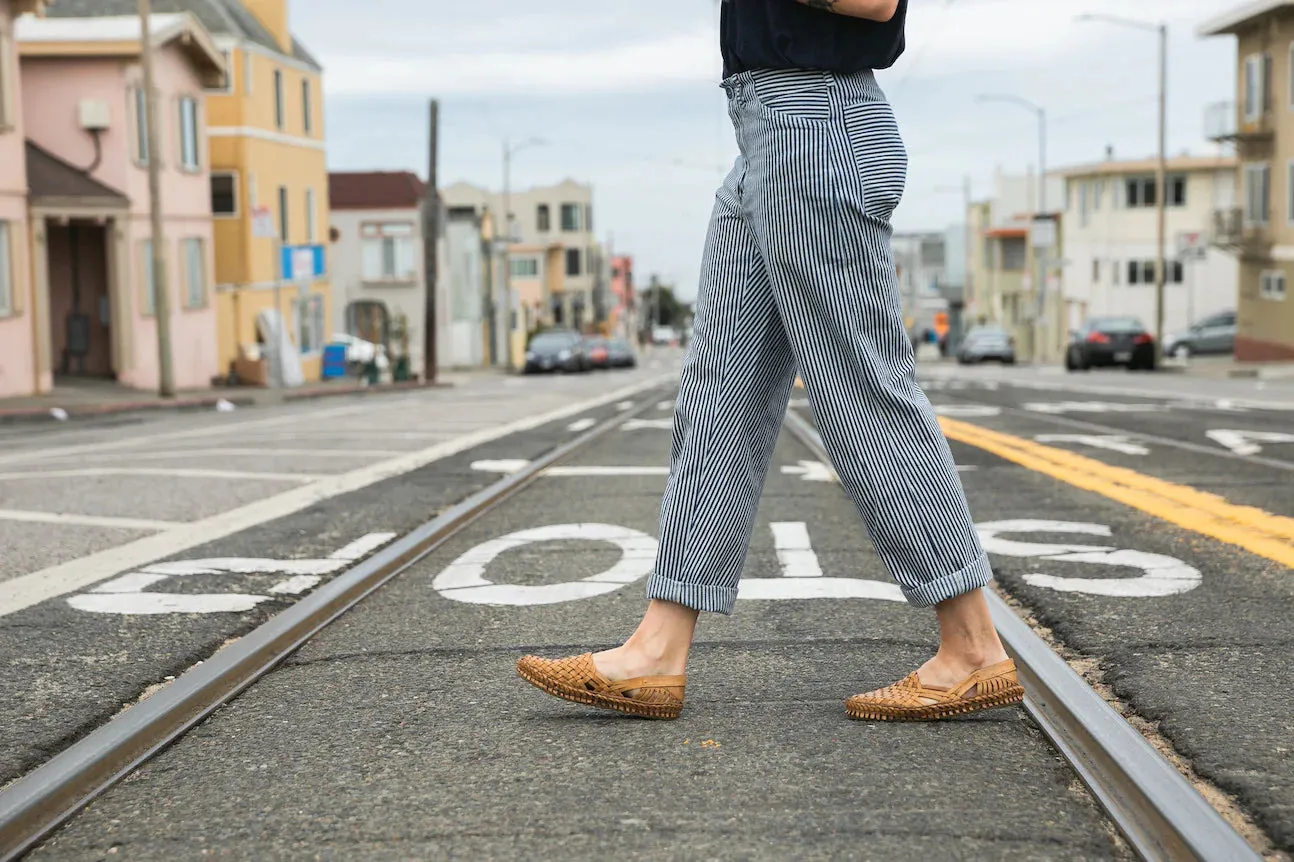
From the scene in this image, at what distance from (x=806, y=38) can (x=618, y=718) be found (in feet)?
4.90

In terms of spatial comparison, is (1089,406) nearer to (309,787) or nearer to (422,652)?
(422,652)

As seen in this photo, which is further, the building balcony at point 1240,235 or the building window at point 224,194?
the building balcony at point 1240,235

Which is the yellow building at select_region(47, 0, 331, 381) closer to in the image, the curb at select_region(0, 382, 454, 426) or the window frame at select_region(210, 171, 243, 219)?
the window frame at select_region(210, 171, 243, 219)

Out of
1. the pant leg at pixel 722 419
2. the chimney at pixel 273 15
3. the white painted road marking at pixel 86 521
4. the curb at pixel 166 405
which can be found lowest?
the curb at pixel 166 405

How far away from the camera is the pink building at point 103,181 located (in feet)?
100

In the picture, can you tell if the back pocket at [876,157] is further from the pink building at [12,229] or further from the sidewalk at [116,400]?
the pink building at [12,229]

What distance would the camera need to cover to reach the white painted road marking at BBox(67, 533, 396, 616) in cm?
508

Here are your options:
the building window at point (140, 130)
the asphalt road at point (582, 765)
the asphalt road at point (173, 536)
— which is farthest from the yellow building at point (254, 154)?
the asphalt road at point (582, 765)

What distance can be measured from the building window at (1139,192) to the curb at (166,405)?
136 feet

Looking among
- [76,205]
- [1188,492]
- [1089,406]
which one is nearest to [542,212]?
[76,205]

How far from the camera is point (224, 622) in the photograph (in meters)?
4.81

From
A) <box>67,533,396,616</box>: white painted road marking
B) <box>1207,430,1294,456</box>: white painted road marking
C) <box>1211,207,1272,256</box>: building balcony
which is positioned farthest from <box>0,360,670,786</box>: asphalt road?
<box>1211,207,1272,256</box>: building balcony

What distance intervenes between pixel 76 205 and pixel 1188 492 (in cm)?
2423

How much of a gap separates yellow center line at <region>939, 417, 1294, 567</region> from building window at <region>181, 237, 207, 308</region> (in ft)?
84.7
